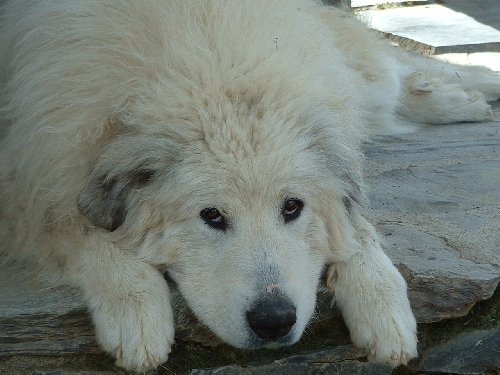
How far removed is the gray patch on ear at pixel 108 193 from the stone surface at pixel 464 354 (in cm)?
148

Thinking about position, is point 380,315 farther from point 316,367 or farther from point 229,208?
point 229,208

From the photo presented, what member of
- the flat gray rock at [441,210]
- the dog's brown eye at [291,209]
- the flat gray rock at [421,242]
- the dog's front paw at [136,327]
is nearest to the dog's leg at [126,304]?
the dog's front paw at [136,327]

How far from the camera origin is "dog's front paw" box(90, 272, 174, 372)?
287 cm

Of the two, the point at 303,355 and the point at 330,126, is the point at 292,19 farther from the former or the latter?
the point at 303,355

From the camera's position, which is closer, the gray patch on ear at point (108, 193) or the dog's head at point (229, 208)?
the dog's head at point (229, 208)

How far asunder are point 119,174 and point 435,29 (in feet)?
20.3

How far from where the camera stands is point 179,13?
3.28 metres

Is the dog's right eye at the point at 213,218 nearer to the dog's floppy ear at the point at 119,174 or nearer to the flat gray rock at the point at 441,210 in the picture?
the dog's floppy ear at the point at 119,174

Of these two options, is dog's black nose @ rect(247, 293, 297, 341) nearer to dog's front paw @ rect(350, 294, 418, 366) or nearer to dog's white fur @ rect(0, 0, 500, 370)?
dog's white fur @ rect(0, 0, 500, 370)

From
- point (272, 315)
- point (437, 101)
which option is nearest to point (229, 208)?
point (272, 315)

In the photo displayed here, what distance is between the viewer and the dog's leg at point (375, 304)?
3.00 metres

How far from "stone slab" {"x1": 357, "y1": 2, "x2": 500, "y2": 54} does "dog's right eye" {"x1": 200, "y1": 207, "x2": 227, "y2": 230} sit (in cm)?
415

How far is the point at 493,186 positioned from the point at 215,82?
2.15 metres

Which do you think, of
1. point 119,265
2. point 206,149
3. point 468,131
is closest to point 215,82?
point 206,149
